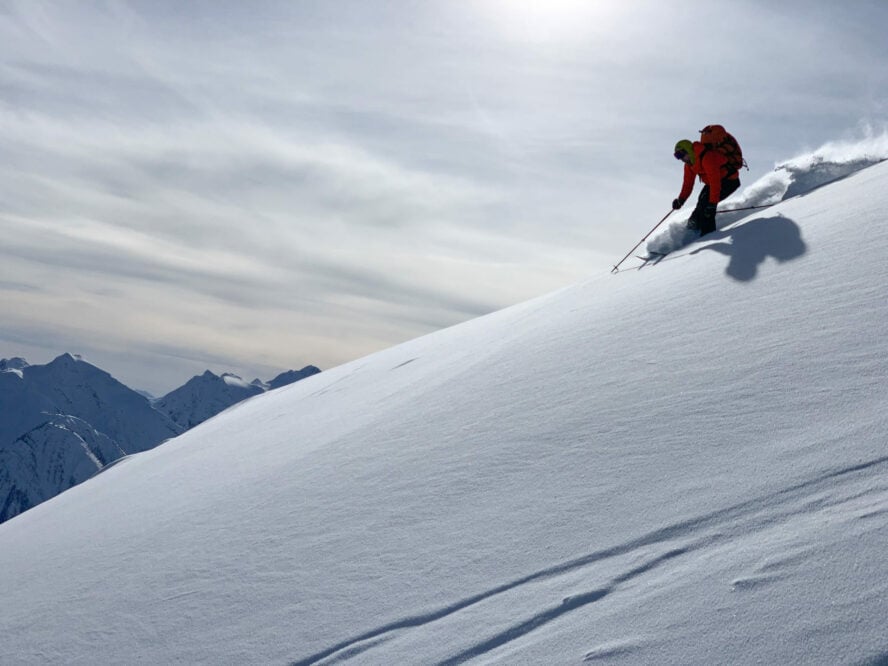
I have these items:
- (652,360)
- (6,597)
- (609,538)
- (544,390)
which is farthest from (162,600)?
(652,360)

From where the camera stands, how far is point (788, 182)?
8477 mm

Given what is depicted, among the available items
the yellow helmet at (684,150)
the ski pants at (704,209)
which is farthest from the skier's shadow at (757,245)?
the yellow helmet at (684,150)

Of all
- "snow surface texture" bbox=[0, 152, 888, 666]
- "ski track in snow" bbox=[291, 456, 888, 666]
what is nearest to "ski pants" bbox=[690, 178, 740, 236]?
"snow surface texture" bbox=[0, 152, 888, 666]

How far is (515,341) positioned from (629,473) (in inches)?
160

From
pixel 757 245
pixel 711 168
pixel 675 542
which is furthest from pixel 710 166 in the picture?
pixel 675 542

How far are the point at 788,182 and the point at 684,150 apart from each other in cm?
143

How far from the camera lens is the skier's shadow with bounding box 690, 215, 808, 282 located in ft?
19.2

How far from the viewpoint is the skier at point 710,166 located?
316 inches

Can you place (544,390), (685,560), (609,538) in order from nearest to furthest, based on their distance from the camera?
(685,560)
(609,538)
(544,390)

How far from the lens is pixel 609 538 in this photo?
113 inches

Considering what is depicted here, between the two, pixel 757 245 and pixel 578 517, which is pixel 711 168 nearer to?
pixel 757 245

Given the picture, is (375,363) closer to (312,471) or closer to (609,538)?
(312,471)

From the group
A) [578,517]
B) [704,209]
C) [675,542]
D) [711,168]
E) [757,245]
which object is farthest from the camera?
[704,209]

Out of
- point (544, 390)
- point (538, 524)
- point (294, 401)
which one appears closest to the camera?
point (538, 524)
